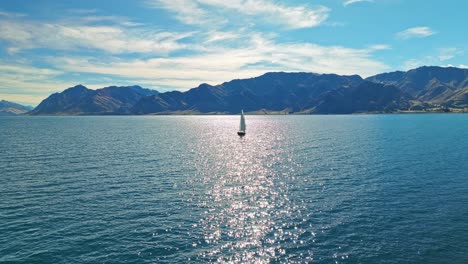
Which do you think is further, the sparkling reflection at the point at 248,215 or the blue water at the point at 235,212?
the sparkling reflection at the point at 248,215

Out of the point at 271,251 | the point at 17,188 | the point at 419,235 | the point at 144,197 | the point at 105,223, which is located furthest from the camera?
the point at 17,188

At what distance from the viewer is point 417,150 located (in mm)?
109688

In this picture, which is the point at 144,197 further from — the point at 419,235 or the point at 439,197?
the point at 439,197

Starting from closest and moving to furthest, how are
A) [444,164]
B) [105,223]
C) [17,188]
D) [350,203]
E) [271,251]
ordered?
[271,251] < [105,223] < [350,203] < [17,188] < [444,164]

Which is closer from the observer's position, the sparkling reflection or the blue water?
the blue water

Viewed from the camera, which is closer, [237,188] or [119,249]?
[119,249]

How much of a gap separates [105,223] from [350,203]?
128 feet

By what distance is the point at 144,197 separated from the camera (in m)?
57.2

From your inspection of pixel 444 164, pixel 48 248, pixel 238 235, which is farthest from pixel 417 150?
pixel 48 248

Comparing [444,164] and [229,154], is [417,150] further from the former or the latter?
[229,154]

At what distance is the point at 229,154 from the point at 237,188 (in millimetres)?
48996

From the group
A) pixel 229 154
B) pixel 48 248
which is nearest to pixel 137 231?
pixel 48 248

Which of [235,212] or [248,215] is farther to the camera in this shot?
[235,212]

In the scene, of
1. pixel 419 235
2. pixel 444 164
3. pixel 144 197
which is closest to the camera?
pixel 419 235
